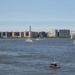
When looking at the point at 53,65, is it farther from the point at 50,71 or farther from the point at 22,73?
the point at 22,73

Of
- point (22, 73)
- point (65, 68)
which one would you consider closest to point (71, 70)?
point (65, 68)

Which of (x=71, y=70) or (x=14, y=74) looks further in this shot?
(x=71, y=70)

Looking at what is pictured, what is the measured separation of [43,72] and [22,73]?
11.4 ft

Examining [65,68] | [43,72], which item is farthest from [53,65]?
[43,72]

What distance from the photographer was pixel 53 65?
228 ft

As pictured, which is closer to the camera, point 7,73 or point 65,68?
point 7,73

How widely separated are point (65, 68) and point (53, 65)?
224 centimetres

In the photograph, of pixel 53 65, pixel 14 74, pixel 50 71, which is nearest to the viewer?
pixel 14 74

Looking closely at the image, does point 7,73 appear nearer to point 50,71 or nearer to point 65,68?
point 50,71

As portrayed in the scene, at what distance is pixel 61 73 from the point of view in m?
62.2

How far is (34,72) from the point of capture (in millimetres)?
63125

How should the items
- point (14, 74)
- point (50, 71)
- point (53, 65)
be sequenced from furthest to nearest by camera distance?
point (53, 65)
point (50, 71)
point (14, 74)

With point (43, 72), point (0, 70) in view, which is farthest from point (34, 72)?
point (0, 70)

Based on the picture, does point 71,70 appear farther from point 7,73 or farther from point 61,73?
point 7,73
